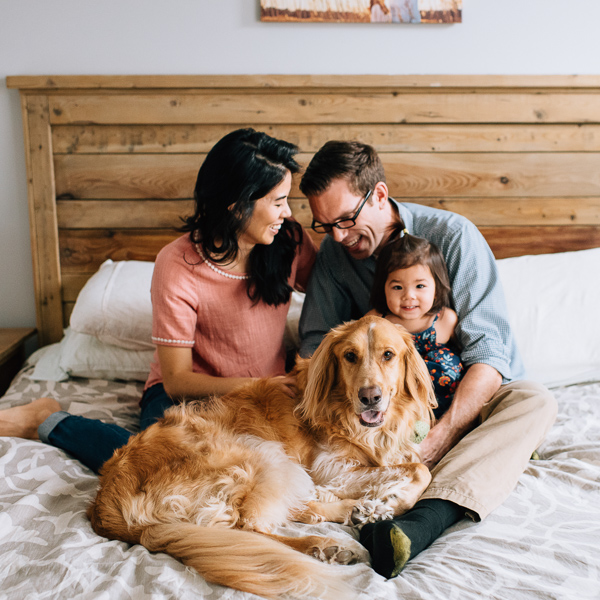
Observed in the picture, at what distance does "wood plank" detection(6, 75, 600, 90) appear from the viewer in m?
2.42

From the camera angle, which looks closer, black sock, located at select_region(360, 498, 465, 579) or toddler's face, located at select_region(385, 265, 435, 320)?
black sock, located at select_region(360, 498, 465, 579)

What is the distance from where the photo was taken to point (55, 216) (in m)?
2.54

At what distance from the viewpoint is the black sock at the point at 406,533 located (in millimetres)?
1086

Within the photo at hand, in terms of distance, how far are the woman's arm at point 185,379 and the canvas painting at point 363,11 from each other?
5.51ft

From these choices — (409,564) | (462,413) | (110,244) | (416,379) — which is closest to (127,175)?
(110,244)

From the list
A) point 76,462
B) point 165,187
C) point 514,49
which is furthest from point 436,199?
point 76,462

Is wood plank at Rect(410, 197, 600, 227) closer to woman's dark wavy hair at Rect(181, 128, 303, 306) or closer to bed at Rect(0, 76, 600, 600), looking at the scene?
bed at Rect(0, 76, 600, 600)

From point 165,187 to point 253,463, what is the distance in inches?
64.6

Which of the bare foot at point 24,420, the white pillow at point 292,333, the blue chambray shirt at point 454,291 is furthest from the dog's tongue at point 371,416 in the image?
the bare foot at point 24,420

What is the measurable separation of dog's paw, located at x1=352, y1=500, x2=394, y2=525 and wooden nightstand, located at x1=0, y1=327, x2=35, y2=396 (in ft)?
5.77

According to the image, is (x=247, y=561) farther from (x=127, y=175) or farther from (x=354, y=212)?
(x=127, y=175)

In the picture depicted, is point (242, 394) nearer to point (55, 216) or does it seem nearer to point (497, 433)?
point (497, 433)

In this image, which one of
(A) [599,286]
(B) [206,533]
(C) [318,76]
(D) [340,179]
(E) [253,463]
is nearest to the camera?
(B) [206,533]

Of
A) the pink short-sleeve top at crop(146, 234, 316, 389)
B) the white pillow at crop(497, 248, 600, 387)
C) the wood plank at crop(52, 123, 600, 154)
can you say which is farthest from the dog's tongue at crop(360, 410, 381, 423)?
the wood plank at crop(52, 123, 600, 154)
